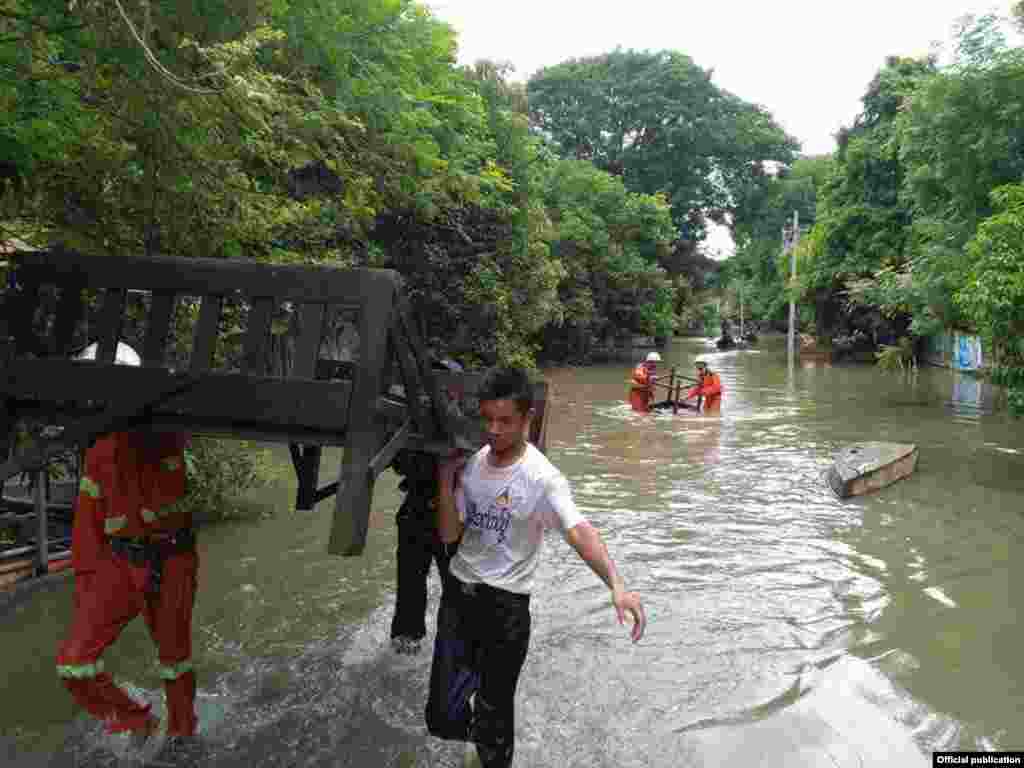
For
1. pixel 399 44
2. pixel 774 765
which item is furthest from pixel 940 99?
pixel 774 765

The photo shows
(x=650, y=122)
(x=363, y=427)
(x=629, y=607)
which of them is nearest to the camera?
(x=363, y=427)

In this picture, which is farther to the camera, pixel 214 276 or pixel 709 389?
pixel 709 389

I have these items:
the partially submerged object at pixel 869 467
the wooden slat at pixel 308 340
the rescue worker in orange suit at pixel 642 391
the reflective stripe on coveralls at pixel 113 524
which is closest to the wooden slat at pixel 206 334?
A: the wooden slat at pixel 308 340

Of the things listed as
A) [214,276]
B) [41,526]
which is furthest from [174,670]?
[41,526]

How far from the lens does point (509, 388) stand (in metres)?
3.16

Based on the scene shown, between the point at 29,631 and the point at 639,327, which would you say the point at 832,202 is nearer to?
the point at 639,327

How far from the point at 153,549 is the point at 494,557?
1464 millimetres

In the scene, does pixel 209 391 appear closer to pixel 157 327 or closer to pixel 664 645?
pixel 157 327

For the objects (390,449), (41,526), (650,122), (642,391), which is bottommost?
(41,526)

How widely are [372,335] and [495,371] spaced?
59 cm

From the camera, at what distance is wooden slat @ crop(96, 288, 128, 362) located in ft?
10.2

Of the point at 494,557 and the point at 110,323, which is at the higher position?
the point at 110,323

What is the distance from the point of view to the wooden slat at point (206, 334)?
3.04m

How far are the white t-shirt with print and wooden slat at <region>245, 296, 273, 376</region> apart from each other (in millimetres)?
909
